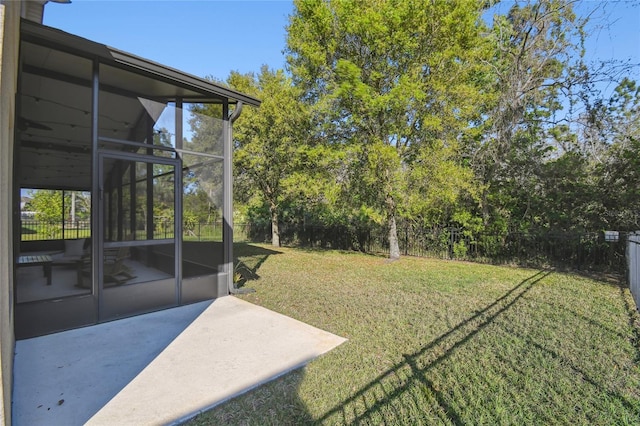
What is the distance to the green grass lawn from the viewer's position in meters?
2.30

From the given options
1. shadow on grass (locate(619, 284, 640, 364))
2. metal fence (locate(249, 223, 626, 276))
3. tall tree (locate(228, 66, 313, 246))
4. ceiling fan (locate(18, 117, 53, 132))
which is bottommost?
shadow on grass (locate(619, 284, 640, 364))

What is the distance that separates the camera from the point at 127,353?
3201 mm

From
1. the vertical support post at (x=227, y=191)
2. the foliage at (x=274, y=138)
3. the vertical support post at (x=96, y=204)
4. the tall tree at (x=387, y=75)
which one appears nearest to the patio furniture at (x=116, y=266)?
the vertical support post at (x=96, y=204)

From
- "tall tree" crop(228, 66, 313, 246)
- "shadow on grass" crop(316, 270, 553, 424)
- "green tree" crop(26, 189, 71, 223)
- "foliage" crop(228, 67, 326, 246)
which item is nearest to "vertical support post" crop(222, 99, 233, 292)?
"shadow on grass" crop(316, 270, 553, 424)

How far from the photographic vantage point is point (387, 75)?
8.86m

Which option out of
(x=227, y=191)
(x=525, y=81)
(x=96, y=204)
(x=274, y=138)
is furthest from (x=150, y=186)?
(x=525, y=81)

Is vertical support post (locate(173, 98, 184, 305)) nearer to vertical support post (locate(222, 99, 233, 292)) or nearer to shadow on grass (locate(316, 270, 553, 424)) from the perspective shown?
vertical support post (locate(222, 99, 233, 292))

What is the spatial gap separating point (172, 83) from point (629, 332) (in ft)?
22.1

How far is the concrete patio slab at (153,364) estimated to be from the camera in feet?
7.59

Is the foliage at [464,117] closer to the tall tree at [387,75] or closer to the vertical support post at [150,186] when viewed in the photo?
the tall tree at [387,75]

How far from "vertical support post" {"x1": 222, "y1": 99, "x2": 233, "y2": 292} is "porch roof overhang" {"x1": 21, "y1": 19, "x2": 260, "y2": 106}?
0.37m

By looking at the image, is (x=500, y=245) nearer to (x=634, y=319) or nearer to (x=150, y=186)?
(x=634, y=319)

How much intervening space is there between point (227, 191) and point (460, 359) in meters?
4.18

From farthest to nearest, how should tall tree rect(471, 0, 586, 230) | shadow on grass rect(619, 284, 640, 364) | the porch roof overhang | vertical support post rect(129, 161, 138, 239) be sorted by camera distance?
tall tree rect(471, 0, 586, 230)
vertical support post rect(129, 161, 138, 239)
the porch roof overhang
shadow on grass rect(619, 284, 640, 364)
